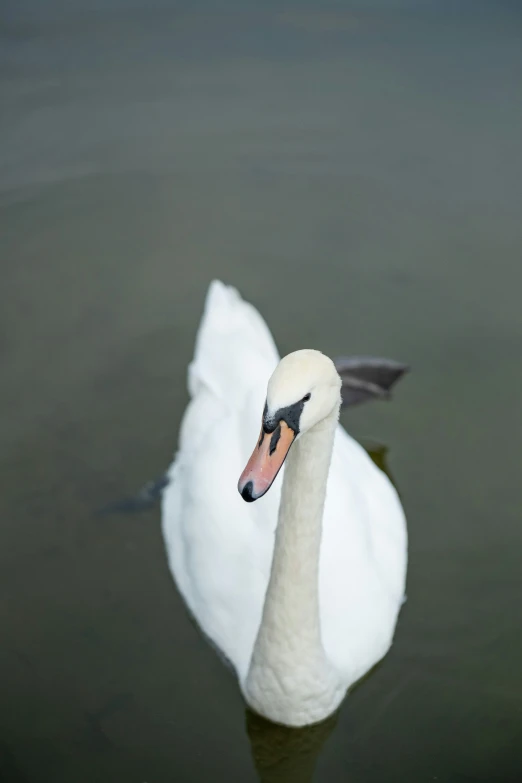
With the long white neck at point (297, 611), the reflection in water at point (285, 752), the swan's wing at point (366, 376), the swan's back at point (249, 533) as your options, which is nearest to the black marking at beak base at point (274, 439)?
the long white neck at point (297, 611)

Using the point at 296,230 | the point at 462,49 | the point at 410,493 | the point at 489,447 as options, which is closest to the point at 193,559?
the point at 410,493

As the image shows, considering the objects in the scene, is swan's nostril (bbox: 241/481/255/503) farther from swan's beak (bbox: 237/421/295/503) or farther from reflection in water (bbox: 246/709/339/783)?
reflection in water (bbox: 246/709/339/783)

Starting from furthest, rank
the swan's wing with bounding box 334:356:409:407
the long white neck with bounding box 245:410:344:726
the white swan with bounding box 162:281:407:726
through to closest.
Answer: the swan's wing with bounding box 334:356:409:407 < the long white neck with bounding box 245:410:344:726 < the white swan with bounding box 162:281:407:726

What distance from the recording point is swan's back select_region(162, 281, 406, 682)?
4.44 meters

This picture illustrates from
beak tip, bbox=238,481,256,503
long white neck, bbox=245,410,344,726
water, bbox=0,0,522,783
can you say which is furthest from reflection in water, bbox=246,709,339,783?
beak tip, bbox=238,481,256,503

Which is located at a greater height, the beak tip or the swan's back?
the beak tip

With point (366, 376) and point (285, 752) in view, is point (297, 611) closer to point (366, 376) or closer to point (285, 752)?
point (285, 752)

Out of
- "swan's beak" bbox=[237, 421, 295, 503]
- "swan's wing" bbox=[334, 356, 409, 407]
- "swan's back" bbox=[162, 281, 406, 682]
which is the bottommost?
"swan's back" bbox=[162, 281, 406, 682]

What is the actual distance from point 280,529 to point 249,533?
750 mm

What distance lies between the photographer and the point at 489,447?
5.84 meters

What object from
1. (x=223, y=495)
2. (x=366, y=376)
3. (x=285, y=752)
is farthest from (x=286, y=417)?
(x=366, y=376)

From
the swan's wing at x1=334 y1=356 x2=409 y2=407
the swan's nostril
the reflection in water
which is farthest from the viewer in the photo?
the swan's wing at x1=334 y1=356 x2=409 y2=407

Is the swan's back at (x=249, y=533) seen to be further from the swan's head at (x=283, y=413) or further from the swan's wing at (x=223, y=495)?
the swan's head at (x=283, y=413)

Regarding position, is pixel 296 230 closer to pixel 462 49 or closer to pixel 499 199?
pixel 499 199
